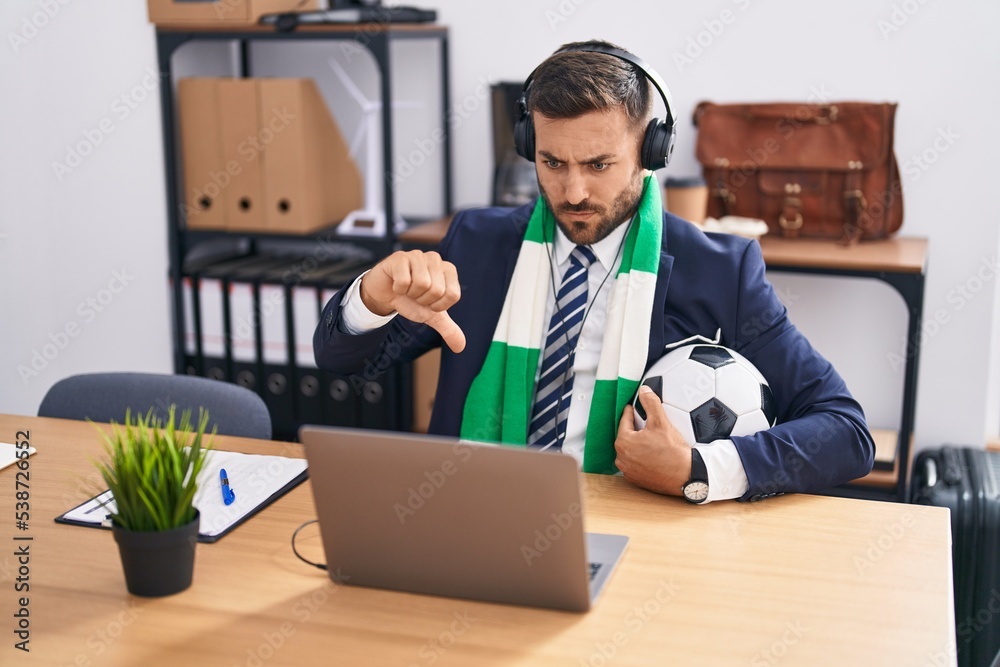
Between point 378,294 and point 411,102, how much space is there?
1788 mm

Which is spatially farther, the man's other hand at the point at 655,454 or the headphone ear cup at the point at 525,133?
the headphone ear cup at the point at 525,133

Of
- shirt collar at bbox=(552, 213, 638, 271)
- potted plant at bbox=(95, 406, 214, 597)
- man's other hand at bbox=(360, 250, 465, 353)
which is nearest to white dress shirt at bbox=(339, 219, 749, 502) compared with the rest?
shirt collar at bbox=(552, 213, 638, 271)

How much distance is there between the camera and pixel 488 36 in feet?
10.0

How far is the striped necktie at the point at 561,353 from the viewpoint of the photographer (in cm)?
170

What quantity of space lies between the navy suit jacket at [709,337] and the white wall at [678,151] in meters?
1.32

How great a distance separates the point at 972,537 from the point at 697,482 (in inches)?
50.6

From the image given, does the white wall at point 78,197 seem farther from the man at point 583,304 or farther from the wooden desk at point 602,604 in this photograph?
the wooden desk at point 602,604

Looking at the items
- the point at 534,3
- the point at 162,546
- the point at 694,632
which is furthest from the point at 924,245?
the point at 162,546

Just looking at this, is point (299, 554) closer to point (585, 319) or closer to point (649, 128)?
point (585, 319)

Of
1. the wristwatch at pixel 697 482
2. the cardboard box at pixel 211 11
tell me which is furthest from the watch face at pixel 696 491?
the cardboard box at pixel 211 11

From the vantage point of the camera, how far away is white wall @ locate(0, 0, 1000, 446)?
273cm

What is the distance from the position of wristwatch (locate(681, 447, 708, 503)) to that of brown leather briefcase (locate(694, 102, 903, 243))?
5.15 feet

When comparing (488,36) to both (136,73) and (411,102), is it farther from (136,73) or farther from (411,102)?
(136,73)

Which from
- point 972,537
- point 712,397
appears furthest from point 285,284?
point 972,537
